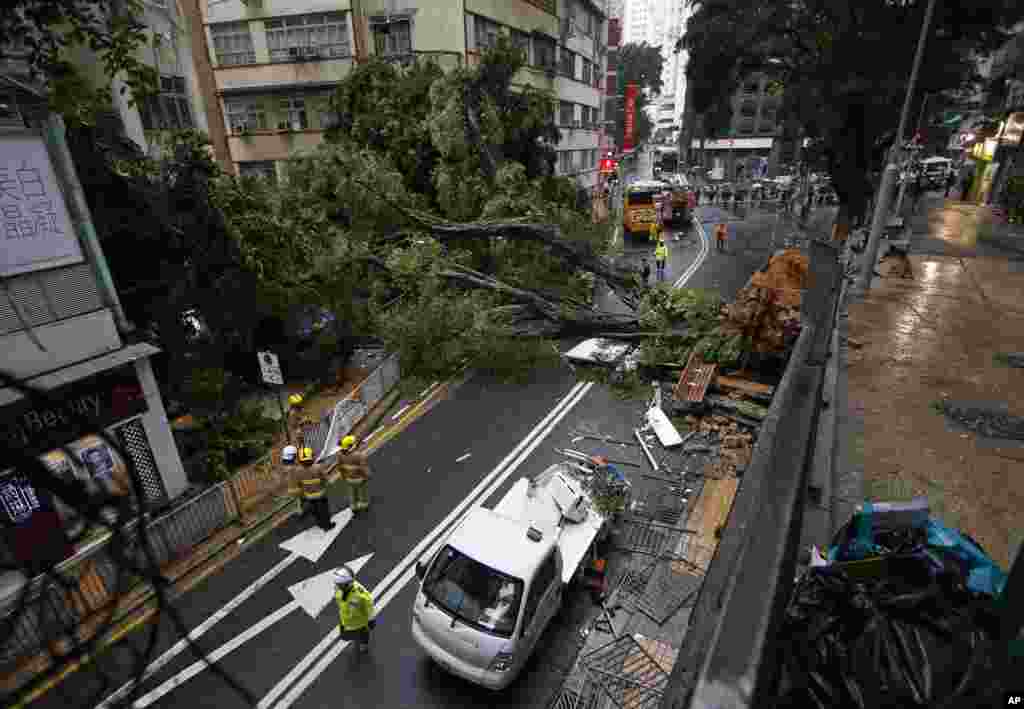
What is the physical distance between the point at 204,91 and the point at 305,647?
31.4m

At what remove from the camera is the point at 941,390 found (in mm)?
9750

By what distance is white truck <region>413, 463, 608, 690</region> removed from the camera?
5.66m

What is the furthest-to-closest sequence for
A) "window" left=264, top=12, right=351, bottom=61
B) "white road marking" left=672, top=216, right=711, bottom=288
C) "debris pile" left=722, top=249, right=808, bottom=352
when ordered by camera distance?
1. "window" left=264, top=12, right=351, bottom=61
2. "white road marking" left=672, top=216, right=711, bottom=288
3. "debris pile" left=722, top=249, right=808, bottom=352

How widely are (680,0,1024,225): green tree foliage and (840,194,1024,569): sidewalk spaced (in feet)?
26.2

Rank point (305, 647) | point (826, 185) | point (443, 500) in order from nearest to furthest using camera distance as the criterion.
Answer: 1. point (305, 647)
2. point (443, 500)
3. point (826, 185)

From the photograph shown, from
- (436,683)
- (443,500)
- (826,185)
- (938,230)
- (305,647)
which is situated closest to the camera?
(436,683)

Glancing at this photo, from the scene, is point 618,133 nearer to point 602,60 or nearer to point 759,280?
point 602,60

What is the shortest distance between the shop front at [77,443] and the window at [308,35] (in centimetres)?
2411

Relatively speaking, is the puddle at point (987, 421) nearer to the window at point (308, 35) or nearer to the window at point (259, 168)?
the window at point (308, 35)

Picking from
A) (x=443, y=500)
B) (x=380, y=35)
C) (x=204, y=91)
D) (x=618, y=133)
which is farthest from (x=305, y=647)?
(x=618, y=133)

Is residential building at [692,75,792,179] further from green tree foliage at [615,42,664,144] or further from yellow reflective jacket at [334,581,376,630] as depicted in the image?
yellow reflective jacket at [334,581,376,630]

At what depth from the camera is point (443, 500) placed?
9250 millimetres

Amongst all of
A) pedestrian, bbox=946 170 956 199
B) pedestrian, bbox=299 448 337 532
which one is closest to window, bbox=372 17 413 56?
pedestrian, bbox=299 448 337 532

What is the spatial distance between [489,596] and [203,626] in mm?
4076
